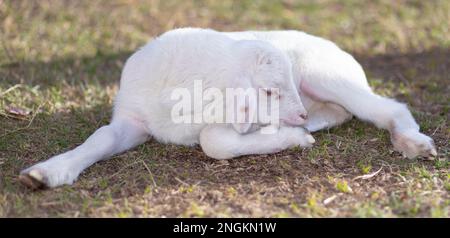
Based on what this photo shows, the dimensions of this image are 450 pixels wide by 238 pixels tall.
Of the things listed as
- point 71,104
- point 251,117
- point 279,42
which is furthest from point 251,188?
point 71,104

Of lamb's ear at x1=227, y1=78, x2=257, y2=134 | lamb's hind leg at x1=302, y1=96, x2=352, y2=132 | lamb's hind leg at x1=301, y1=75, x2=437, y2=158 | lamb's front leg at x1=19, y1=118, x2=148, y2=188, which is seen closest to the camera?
lamb's front leg at x1=19, y1=118, x2=148, y2=188

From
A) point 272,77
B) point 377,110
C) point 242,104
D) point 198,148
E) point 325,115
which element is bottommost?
point 198,148

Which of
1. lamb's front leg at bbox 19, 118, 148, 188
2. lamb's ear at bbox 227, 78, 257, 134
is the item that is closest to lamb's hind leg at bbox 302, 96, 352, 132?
lamb's ear at bbox 227, 78, 257, 134

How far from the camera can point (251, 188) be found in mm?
4371

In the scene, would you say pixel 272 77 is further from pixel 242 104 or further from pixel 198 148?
pixel 198 148

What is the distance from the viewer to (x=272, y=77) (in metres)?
4.73

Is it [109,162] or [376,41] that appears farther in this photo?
[376,41]

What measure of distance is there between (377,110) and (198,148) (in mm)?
1370

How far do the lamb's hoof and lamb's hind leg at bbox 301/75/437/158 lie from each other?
2.19 meters

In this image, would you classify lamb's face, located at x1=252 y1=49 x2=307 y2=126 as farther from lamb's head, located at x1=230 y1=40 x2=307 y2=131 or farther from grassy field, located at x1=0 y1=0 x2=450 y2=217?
grassy field, located at x1=0 y1=0 x2=450 y2=217

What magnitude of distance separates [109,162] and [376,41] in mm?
4626

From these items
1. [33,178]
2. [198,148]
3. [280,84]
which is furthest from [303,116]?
[33,178]

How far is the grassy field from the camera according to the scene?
13.7ft
